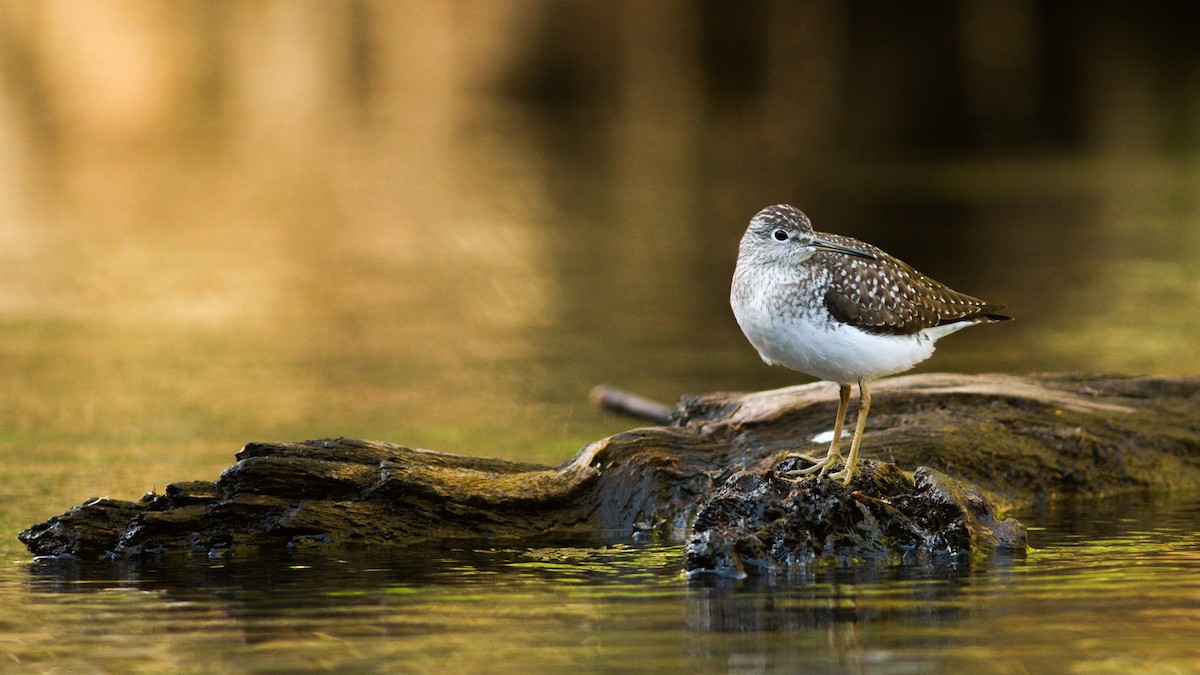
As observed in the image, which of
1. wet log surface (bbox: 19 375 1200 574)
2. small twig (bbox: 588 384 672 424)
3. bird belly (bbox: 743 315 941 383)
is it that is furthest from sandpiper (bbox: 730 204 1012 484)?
small twig (bbox: 588 384 672 424)

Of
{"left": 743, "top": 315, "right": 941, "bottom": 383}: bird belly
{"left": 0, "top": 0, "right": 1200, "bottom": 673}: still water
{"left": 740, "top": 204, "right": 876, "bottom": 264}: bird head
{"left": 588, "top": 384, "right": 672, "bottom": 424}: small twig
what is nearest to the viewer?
{"left": 0, "top": 0, "right": 1200, "bottom": 673}: still water

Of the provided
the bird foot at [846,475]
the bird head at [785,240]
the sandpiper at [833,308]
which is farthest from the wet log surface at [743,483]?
the bird head at [785,240]

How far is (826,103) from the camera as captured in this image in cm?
6456

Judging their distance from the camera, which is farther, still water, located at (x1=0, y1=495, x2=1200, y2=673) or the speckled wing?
the speckled wing

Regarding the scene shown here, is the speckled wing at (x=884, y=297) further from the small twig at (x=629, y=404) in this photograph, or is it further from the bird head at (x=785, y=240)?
the small twig at (x=629, y=404)

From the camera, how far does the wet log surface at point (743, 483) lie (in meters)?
11.3

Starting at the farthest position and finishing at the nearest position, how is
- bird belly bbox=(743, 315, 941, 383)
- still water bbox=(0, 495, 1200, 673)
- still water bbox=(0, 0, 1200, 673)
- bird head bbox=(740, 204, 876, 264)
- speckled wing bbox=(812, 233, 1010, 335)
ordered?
bird head bbox=(740, 204, 876, 264) < speckled wing bbox=(812, 233, 1010, 335) < bird belly bbox=(743, 315, 941, 383) < still water bbox=(0, 0, 1200, 673) < still water bbox=(0, 495, 1200, 673)

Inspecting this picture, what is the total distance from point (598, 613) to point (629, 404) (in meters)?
7.76

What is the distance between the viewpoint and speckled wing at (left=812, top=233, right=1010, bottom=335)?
11.2 m

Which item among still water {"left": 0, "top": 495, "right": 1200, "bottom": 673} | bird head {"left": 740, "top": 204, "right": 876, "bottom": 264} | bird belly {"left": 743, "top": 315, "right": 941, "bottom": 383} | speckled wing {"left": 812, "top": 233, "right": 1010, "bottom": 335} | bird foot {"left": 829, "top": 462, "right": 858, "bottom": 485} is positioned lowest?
still water {"left": 0, "top": 495, "right": 1200, "bottom": 673}

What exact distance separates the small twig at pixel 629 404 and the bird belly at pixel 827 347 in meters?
5.12

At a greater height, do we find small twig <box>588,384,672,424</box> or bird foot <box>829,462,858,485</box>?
small twig <box>588,384,672,424</box>

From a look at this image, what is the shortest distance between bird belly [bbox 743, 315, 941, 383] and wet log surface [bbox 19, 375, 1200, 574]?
0.66 metres

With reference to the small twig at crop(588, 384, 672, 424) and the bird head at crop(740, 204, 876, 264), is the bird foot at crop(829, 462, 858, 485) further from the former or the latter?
the small twig at crop(588, 384, 672, 424)
